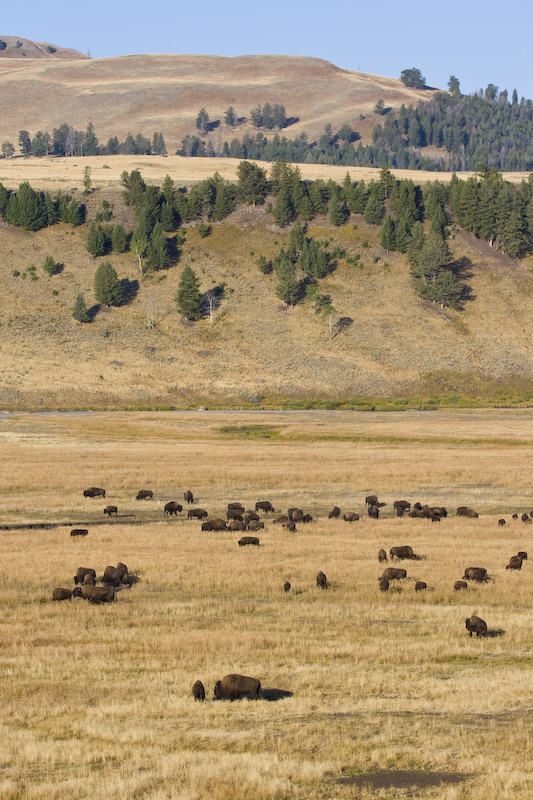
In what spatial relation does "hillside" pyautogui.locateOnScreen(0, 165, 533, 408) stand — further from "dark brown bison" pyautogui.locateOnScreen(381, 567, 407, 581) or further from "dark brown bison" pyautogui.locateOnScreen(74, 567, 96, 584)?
"dark brown bison" pyautogui.locateOnScreen(381, 567, 407, 581)

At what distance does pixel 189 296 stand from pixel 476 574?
120 meters

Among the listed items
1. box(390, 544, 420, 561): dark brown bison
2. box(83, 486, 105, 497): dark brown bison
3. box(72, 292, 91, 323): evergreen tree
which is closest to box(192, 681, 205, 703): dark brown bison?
box(390, 544, 420, 561): dark brown bison

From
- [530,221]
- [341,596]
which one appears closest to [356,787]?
[341,596]

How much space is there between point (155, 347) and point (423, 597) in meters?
116

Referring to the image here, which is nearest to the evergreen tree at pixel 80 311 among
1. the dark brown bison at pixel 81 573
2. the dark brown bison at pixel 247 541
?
the dark brown bison at pixel 247 541

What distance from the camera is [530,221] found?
15962 cm

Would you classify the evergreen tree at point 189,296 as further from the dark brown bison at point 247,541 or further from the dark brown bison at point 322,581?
the dark brown bison at point 322,581

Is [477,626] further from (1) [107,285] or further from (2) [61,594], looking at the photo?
(1) [107,285]

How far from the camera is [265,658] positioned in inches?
675

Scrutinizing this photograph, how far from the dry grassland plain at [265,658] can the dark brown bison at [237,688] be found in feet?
0.87

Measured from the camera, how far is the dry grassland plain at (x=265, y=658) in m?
11.7

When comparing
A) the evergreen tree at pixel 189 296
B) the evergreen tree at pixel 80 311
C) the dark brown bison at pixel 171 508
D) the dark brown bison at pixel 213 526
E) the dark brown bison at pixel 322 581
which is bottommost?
the dark brown bison at pixel 171 508

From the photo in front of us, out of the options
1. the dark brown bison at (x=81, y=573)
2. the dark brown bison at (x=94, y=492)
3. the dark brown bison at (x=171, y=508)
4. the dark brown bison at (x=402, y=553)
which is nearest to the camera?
the dark brown bison at (x=81, y=573)

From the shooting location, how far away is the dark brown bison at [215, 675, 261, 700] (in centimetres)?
1483
